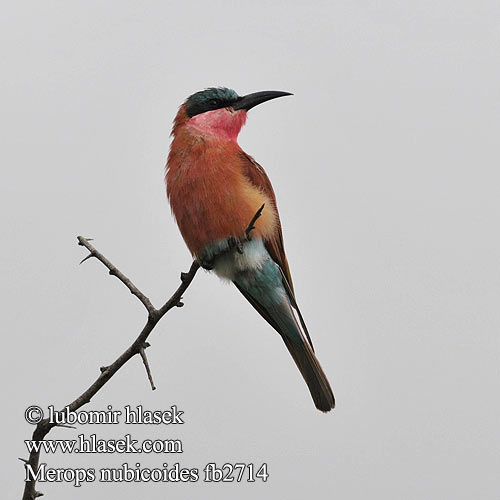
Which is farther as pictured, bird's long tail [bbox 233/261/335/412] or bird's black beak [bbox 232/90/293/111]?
bird's black beak [bbox 232/90/293/111]

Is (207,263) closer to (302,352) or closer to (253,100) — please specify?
(302,352)

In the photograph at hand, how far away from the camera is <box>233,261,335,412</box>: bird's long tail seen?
193 inches

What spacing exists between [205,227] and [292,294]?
2.28 feet

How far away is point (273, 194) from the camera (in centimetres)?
511

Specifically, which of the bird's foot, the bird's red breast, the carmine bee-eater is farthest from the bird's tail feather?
the bird's red breast

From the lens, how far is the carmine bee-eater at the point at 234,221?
4730mm

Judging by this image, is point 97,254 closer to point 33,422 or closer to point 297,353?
point 33,422

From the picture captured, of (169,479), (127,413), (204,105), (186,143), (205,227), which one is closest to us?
(169,479)

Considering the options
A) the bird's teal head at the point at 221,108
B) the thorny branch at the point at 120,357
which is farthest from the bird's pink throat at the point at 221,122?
the thorny branch at the point at 120,357

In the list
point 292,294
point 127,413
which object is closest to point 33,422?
point 127,413

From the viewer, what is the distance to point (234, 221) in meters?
4.71

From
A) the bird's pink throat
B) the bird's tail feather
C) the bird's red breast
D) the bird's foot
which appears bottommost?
the bird's tail feather

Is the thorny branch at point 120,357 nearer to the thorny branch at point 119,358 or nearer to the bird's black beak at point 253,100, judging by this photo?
the thorny branch at point 119,358

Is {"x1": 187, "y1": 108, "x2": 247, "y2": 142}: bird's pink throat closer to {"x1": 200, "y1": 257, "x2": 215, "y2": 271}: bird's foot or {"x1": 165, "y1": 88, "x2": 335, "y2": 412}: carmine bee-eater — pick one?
{"x1": 165, "y1": 88, "x2": 335, "y2": 412}: carmine bee-eater
